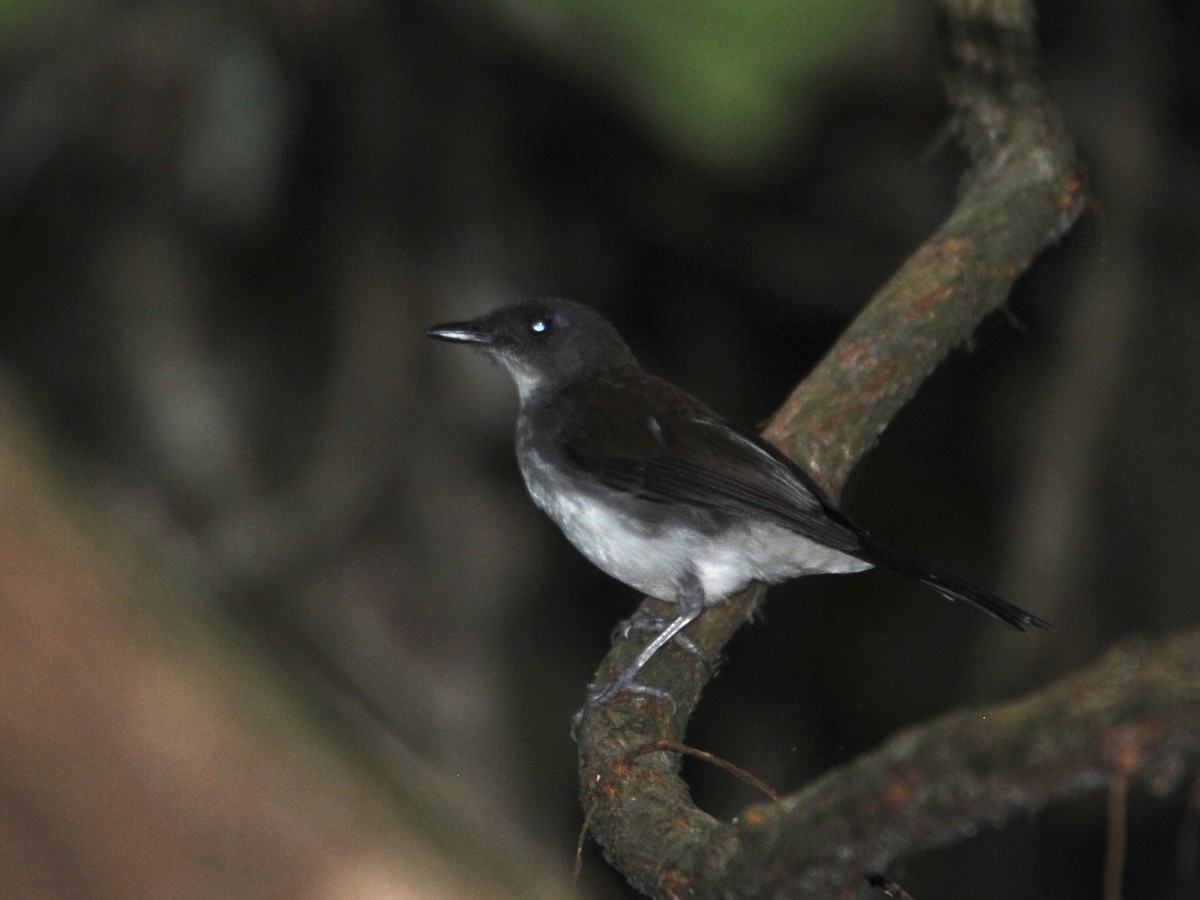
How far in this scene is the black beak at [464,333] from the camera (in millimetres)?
4871

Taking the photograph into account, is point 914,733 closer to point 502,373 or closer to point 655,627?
point 655,627

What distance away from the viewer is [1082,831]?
676 cm

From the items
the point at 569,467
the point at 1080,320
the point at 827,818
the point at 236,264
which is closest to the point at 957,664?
the point at 1080,320

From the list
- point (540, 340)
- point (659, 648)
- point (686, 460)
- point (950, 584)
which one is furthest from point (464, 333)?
point (950, 584)

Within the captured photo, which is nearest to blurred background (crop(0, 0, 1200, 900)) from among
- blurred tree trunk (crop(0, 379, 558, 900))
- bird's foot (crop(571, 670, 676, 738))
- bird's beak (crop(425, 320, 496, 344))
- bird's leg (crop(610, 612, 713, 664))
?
bird's beak (crop(425, 320, 496, 344))

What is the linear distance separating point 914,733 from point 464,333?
338 centimetres

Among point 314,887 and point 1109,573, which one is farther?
point 1109,573

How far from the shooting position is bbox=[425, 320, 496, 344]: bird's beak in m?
4.88

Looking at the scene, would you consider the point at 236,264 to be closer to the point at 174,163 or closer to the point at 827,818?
the point at 174,163

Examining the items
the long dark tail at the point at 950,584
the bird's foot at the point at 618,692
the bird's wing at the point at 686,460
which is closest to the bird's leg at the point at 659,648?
the bird's foot at the point at 618,692

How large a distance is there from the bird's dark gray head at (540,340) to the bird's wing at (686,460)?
10.2 inches

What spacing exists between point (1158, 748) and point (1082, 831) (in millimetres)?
5683

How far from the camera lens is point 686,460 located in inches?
161

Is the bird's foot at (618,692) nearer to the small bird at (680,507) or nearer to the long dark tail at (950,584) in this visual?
the small bird at (680,507)
